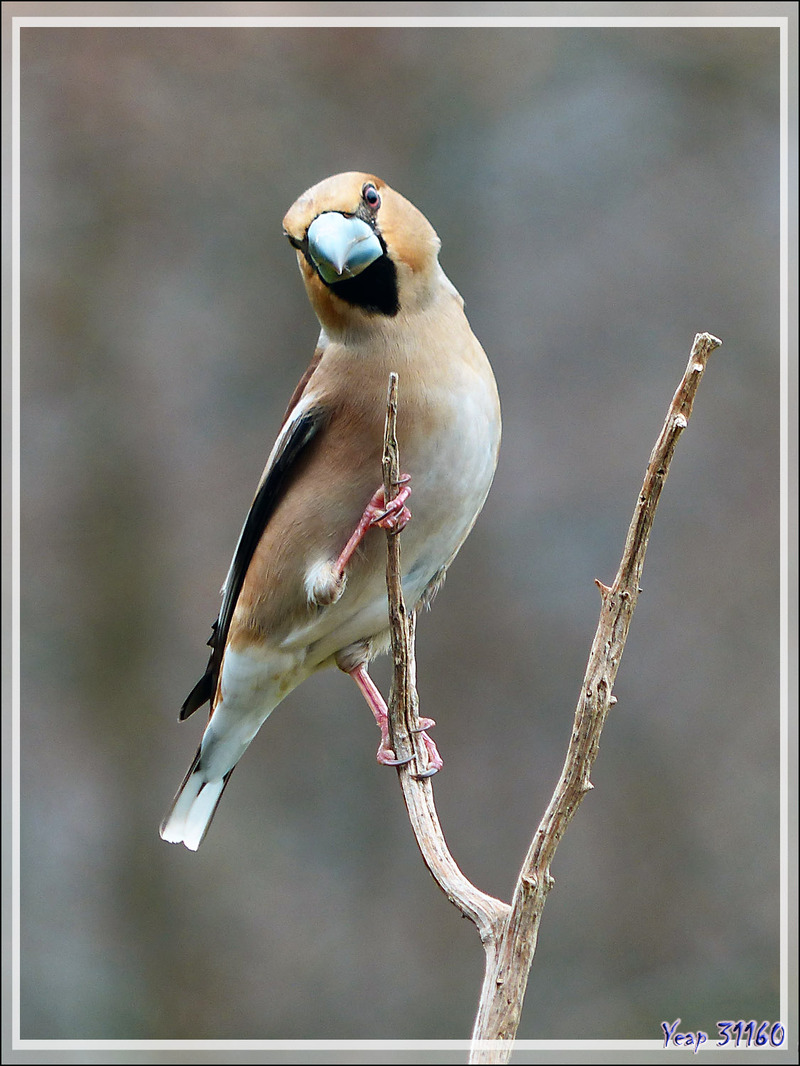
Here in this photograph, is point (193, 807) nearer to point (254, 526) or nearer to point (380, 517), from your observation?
point (254, 526)

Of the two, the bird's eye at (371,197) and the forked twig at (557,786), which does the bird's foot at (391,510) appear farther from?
the bird's eye at (371,197)

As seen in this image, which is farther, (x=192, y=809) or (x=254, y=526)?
(x=192, y=809)

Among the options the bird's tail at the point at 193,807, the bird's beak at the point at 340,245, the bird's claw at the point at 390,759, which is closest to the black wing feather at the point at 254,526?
the bird's tail at the point at 193,807

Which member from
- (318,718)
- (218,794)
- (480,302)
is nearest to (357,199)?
(218,794)

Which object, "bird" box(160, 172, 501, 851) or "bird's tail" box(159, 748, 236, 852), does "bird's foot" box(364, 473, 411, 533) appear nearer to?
"bird" box(160, 172, 501, 851)

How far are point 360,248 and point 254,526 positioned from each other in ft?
2.07

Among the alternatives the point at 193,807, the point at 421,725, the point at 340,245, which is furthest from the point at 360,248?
the point at 193,807

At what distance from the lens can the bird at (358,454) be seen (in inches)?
70.2

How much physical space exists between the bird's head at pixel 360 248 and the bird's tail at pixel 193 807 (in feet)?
3.26

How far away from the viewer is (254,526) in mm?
2088

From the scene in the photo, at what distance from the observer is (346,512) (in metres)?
1.92

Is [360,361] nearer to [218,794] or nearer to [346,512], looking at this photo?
[346,512]

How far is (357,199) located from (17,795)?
3277 mm

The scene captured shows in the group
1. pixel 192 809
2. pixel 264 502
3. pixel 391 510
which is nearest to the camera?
pixel 391 510
